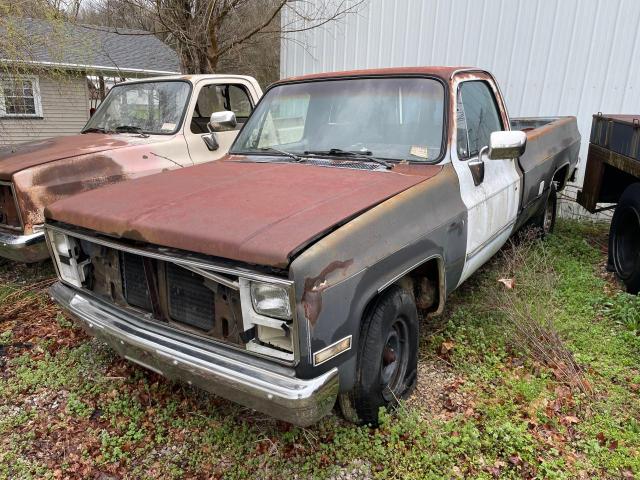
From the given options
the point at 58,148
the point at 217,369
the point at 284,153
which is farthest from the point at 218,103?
the point at 217,369

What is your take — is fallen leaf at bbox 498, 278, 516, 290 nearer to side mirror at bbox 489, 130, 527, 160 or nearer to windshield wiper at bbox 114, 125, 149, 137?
side mirror at bbox 489, 130, 527, 160

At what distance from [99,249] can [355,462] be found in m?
1.88

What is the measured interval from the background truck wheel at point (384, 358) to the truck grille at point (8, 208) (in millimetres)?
3364

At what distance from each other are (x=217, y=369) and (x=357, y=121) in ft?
6.76

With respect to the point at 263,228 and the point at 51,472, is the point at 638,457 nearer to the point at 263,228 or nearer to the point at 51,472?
the point at 263,228

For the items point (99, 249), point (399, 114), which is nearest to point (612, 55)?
point (399, 114)

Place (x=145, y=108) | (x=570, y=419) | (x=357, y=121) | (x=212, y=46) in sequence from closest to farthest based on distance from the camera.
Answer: (x=570, y=419), (x=357, y=121), (x=145, y=108), (x=212, y=46)

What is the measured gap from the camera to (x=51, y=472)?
256 cm

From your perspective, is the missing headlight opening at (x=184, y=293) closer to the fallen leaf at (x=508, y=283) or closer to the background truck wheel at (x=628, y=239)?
the fallen leaf at (x=508, y=283)

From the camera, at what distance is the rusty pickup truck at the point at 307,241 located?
81.8 inches

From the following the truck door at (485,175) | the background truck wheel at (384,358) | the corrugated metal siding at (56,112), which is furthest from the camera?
the corrugated metal siding at (56,112)

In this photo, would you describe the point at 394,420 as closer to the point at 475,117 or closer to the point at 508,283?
the point at 508,283

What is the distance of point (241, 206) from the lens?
8.25ft

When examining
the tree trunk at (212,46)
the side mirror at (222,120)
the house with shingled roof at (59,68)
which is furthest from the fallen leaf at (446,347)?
the tree trunk at (212,46)
